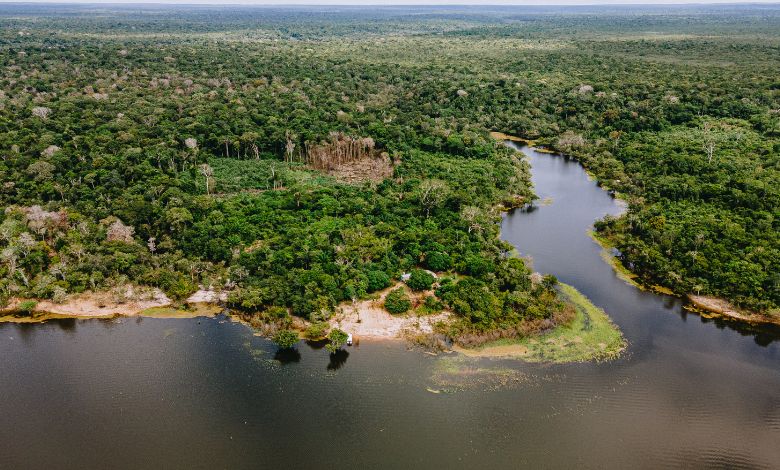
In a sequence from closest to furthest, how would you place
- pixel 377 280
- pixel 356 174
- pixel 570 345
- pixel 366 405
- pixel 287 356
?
pixel 366 405
pixel 287 356
pixel 570 345
pixel 377 280
pixel 356 174

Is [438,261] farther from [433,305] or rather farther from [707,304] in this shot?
[707,304]

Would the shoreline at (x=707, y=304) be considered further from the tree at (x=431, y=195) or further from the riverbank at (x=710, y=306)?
the tree at (x=431, y=195)

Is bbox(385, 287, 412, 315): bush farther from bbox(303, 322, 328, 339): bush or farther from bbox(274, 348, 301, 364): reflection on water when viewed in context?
bbox(274, 348, 301, 364): reflection on water

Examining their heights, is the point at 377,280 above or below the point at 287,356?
above

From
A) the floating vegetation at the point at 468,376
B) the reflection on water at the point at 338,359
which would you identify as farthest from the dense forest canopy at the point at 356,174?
the floating vegetation at the point at 468,376

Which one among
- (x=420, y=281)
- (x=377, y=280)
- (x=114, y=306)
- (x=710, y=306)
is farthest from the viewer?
Answer: (x=377, y=280)

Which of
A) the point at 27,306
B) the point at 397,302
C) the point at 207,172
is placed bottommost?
the point at 27,306

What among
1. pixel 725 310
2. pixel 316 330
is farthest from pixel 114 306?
pixel 725 310
